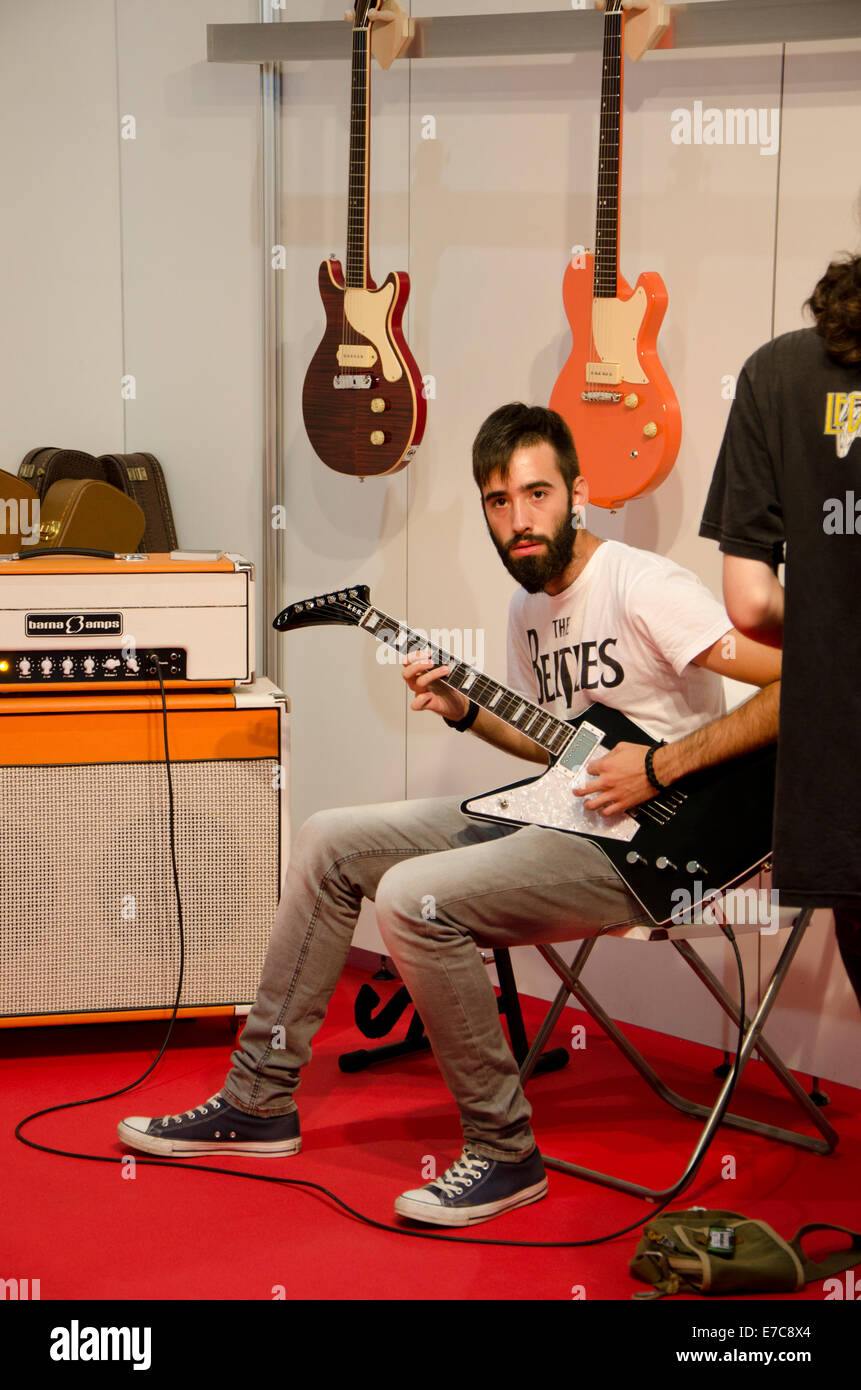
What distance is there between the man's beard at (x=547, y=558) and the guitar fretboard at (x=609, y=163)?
0.62 metres

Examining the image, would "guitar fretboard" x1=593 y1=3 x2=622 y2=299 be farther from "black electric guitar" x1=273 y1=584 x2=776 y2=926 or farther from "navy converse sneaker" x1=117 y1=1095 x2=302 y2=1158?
"navy converse sneaker" x1=117 y1=1095 x2=302 y2=1158

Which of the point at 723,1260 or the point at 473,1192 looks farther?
the point at 473,1192

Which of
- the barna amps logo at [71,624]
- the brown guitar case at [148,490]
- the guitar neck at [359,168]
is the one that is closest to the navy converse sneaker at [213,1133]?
the barna amps logo at [71,624]

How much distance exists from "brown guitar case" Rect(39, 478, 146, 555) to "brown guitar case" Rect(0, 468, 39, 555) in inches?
1.4

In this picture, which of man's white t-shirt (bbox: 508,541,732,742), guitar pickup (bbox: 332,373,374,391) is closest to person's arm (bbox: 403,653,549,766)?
man's white t-shirt (bbox: 508,541,732,742)

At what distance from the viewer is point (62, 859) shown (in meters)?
2.63

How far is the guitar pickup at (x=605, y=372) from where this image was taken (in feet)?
8.63

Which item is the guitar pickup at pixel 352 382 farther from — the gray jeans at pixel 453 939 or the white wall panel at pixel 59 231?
the gray jeans at pixel 453 939

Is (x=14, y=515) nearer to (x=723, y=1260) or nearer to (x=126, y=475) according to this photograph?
(x=126, y=475)

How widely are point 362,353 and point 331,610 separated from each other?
86cm

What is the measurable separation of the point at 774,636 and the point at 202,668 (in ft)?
4.62

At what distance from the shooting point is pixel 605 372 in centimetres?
264

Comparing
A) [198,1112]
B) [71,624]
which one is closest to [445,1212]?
[198,1112]
